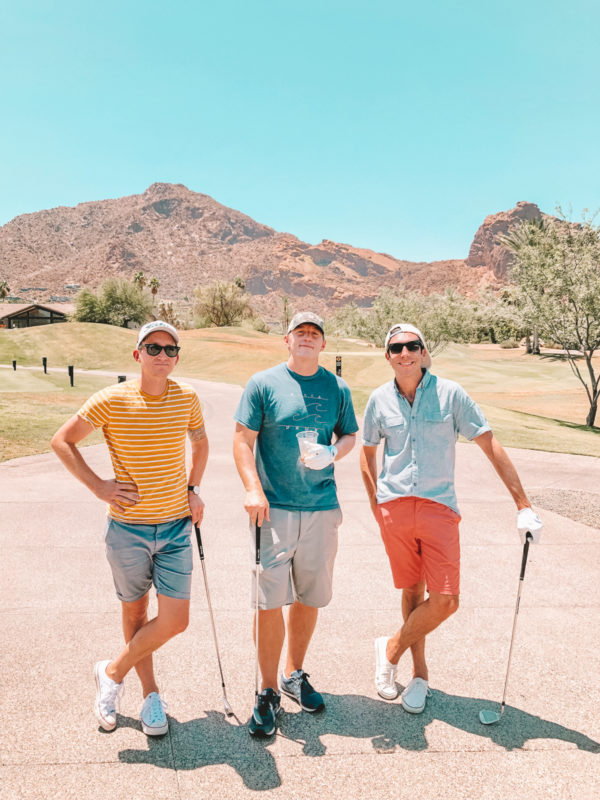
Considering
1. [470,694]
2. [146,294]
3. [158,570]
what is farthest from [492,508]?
[146,294]

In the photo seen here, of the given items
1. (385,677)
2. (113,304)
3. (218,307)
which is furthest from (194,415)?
(218,307)

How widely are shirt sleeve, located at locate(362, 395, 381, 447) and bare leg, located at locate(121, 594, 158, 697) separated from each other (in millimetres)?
1662

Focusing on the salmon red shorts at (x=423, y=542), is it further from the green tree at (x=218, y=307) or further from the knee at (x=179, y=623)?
the green tree at (x=218, y=307)

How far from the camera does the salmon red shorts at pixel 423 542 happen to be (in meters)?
3.50

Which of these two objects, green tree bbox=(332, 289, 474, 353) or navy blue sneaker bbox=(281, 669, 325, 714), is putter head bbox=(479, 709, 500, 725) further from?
green tree bbox=(332, 289, 474, 353)

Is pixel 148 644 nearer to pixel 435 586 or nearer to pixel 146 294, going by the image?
pixel 435 586

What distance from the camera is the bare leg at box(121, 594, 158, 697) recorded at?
3.38 meters

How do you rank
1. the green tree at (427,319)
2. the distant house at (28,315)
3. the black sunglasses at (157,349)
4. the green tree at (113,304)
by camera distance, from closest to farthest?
the black sunglasses at (157,349) < the green tree at (427,319) < the green tree at (113,304) < the distant house at (28,315)

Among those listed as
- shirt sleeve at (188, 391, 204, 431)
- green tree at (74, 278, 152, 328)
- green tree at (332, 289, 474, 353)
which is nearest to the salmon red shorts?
shirt sleeve at (188, 391, 204, 431)

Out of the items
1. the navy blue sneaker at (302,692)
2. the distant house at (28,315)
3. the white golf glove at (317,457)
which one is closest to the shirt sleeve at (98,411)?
the white golf glove at (317,457)

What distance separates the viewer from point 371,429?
3824mm

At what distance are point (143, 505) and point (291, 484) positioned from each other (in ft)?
2.78

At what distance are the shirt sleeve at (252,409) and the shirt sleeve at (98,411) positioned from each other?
2.39 feet

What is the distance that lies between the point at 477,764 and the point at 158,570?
195cm
